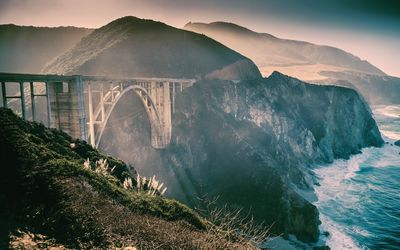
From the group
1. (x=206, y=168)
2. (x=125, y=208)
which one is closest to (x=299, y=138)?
(x=206, y=168)

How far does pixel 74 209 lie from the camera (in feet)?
39.3

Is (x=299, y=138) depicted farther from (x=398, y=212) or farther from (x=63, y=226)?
(x=63, y=226)

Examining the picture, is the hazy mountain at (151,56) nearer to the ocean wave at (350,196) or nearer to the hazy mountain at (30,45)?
the hazy mountain at (30,45)

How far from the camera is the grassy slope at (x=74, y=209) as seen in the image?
1122 centimetres

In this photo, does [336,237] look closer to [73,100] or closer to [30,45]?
[73,100]

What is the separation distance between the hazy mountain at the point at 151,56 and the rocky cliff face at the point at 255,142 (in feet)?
38.0

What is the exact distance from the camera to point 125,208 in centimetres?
1469

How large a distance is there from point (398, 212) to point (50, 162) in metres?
55.0

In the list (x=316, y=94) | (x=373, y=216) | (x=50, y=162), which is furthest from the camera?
(x=316, y=94)

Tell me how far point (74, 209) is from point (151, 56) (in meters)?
85.2

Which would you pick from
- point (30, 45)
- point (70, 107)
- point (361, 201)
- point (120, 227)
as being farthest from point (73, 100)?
point (30, 45)

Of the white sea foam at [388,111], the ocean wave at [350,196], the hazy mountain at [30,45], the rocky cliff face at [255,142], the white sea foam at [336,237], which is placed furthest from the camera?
the white sea foam at [388,111]

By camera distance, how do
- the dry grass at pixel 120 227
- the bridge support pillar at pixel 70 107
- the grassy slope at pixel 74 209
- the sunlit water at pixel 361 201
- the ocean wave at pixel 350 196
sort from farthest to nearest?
the ocean wave at pixel 350 196
the sunlit water at pixel 361 201
the bridge support pillar at pixel 70 107
the dry grass at pixel 120 227
the grassy slope at pixel 74 209

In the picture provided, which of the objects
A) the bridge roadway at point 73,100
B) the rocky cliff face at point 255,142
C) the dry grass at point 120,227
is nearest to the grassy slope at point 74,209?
the dry grass at point 120,227
